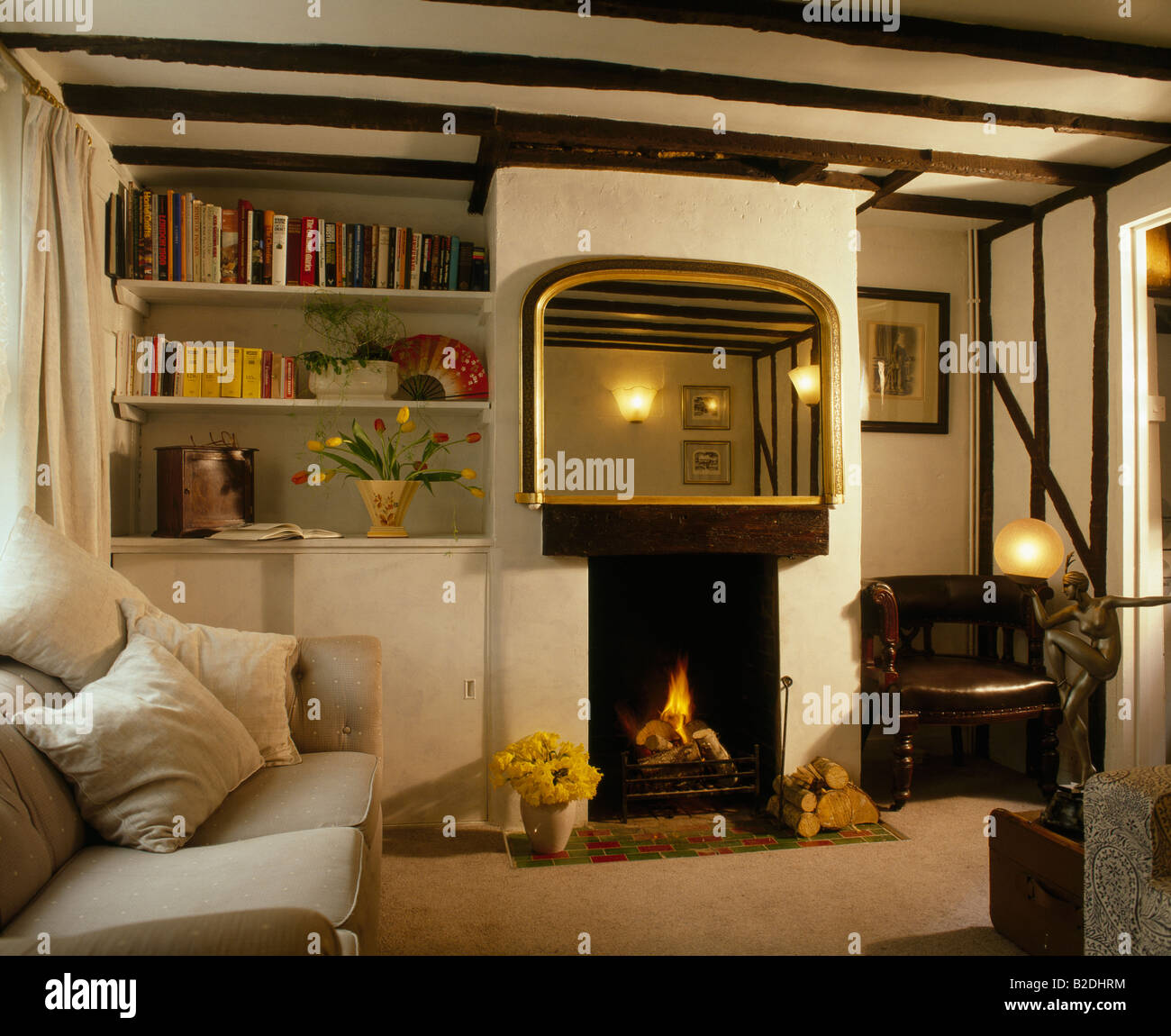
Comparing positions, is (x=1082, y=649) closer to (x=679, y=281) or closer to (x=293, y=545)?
(x=679, y=281)

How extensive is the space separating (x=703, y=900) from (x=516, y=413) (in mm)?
1805

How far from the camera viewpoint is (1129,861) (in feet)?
5.65

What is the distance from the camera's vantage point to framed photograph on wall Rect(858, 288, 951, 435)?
4.03m

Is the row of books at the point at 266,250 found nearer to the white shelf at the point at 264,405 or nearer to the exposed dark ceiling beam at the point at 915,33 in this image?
the white shelf at the point at 264,405

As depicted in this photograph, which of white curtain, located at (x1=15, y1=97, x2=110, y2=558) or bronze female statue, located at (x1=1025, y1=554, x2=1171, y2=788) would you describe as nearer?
bronze female statue, located at (x1=1025, y1=554, x2=1171, y2=788)

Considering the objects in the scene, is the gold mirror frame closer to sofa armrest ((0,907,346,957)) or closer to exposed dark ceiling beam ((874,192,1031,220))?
exposed dark ceiling beam ((874,192,1031,220))

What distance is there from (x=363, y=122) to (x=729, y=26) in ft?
4.15

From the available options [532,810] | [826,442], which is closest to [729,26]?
[826,442]

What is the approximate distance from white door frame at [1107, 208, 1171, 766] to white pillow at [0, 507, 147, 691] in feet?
11.9

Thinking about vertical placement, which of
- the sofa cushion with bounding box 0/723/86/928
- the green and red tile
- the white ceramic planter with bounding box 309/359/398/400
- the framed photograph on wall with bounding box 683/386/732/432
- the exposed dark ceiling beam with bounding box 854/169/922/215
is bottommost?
the green and red tile

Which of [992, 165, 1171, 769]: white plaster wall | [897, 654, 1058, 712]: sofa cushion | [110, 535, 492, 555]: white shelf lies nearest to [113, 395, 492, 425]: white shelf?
[110, 535, 492, 555]: white shelf

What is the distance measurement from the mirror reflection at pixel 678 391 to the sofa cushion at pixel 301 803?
1334 mm
